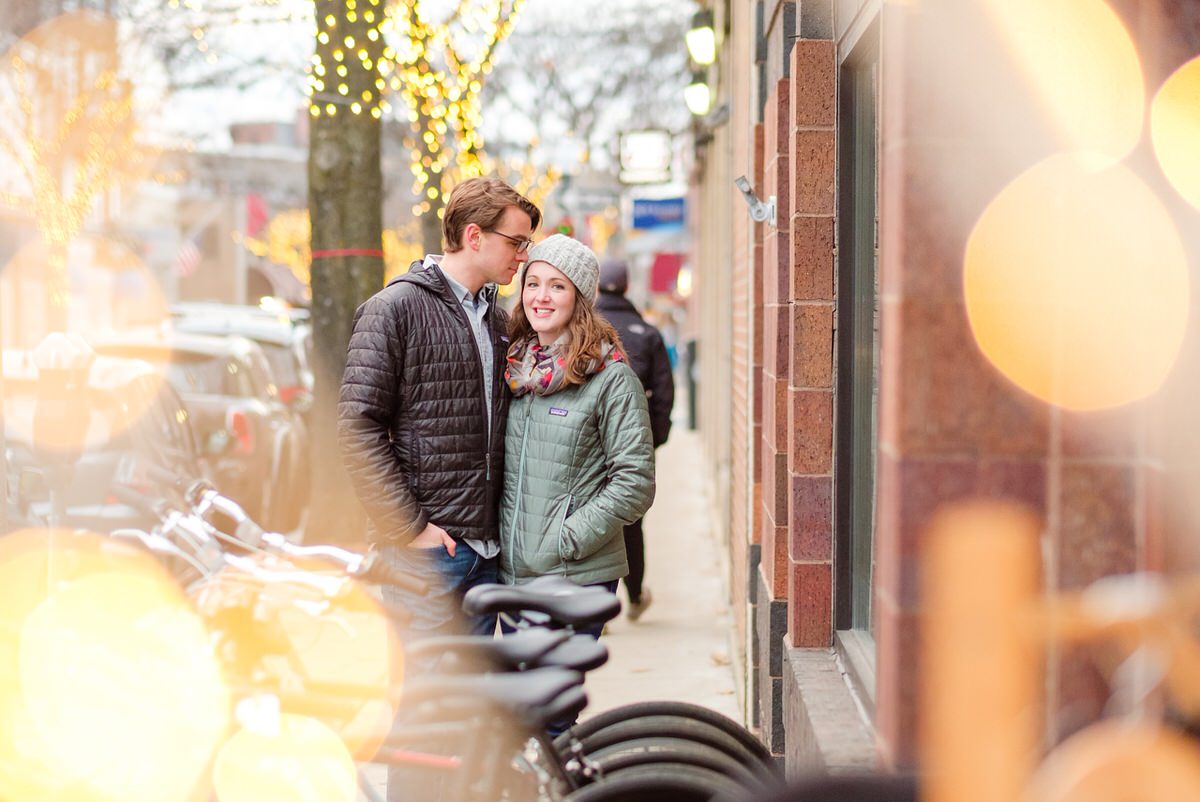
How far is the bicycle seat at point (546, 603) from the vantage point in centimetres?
286

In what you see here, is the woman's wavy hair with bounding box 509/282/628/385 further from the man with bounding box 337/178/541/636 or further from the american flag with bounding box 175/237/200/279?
the american flag with bounding box 175/237/200/279

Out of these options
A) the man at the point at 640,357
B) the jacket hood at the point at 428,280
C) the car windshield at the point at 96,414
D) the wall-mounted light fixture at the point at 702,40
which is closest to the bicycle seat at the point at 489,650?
the jacket hood at the point at 428,280

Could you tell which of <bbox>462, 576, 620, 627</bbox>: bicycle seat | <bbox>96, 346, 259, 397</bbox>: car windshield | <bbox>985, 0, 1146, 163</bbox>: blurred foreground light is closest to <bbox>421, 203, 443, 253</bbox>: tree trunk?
<bbox>96, 346, 259, 397</bbox>: car windshield

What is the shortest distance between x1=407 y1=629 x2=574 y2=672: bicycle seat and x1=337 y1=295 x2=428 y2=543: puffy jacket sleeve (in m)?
1.21

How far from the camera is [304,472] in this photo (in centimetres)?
1237

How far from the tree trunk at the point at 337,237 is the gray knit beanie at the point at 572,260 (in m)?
4.41

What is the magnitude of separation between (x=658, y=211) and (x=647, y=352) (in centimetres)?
877

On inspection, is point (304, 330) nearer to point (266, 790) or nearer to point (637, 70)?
point (266, 790)

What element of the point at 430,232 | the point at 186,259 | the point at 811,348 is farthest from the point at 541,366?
the point at 186,259

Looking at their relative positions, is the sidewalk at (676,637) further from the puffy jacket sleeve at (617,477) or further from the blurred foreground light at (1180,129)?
the blurred foreground light at (1180,129)

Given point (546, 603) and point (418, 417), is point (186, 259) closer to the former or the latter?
point (418, 417)

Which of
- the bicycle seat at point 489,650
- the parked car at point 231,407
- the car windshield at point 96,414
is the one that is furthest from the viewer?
the parked car at point 231,407

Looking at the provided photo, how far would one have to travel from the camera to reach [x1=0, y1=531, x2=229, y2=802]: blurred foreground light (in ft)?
8.91

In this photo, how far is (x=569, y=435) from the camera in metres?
4.05
